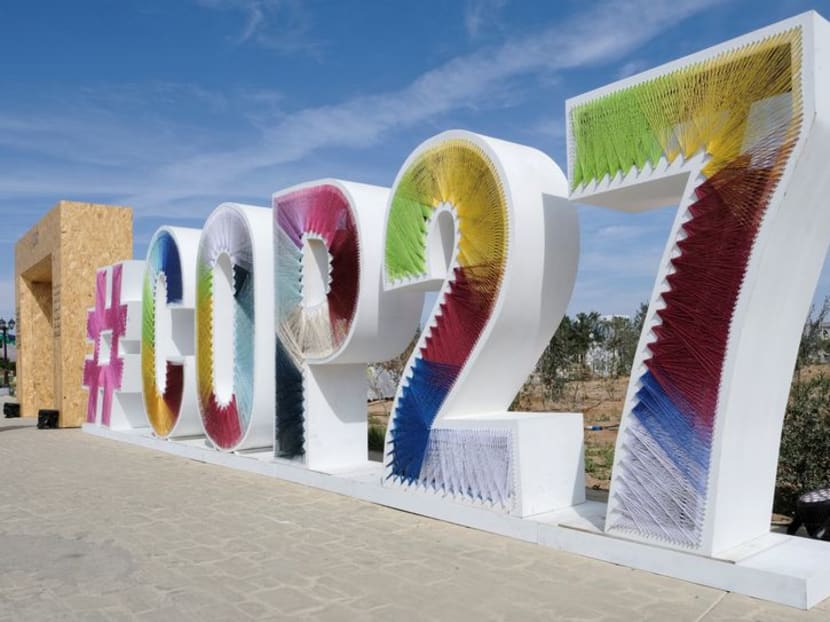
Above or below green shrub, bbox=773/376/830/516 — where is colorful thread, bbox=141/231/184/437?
above

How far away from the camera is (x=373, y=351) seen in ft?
27.6

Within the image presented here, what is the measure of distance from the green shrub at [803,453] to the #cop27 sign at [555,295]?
260 centimetres

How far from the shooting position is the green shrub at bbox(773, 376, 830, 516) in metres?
7.71

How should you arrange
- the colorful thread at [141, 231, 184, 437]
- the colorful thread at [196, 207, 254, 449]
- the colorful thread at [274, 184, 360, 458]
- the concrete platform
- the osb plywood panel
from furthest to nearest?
the osb plywood panel < the colorful thread at [141, 231, 184, 437] < the colorful thread at [196, 207, 254, 449] < the colorful thread at [274, 184, 360, 458] < the concrete platform

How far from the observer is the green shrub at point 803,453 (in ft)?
25.3

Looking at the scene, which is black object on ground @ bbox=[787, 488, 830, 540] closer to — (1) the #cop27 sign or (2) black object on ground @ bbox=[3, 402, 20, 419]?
(1) the #cop27 sign

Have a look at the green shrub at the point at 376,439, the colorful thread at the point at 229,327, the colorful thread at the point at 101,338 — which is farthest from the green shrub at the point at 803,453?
the colorful thread at the point at 101,338

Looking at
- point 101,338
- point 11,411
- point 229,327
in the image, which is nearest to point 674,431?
point 229,327

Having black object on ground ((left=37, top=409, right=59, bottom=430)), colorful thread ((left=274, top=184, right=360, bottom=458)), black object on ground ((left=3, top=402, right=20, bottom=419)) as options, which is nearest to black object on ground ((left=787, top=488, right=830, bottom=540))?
colorful thread ((left=274, top=184, right=360, bottom=458))

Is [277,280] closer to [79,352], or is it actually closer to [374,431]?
[374,431]

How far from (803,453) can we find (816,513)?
2405 mm

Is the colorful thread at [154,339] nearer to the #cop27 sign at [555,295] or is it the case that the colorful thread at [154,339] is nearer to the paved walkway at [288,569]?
the #cop27 sign at [555,295]

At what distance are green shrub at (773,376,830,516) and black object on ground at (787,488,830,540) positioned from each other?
1.86 metres

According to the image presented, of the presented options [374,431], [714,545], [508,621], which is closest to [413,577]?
[508,621]
